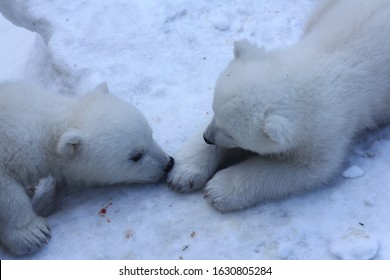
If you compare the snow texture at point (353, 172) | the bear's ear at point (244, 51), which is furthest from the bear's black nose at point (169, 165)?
the snow texture at point (353, 172)

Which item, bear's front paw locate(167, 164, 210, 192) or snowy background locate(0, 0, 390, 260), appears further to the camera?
bear's front paw locate(167, 164, 210, 192)

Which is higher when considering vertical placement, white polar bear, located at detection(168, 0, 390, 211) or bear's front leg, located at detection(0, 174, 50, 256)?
white polar bear, located at detection(168, 0, 390, 211)

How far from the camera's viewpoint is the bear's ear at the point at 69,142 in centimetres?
365

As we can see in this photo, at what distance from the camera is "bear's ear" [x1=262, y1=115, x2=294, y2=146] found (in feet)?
11.0

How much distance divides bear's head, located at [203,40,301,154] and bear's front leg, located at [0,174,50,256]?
1.35 meters

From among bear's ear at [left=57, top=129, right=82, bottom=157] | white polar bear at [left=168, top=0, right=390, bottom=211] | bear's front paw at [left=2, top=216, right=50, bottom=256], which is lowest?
bear's front paw at [left=2, top=216, right=50, bottom=256]

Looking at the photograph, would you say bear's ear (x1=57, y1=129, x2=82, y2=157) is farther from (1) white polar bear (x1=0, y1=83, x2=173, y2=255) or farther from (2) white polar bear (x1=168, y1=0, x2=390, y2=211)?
(2) white polar bear (x1=168, y1=0, x2=390, y2=211)

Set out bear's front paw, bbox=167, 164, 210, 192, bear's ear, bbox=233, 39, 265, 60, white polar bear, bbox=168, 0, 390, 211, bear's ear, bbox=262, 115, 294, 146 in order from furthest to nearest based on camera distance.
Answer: bear's front paw, bbox=167, 164, 210, 192, bear's ear, bbox=233, 39, 265, 60, white polar bear, bbox=168, 0, 390, 211, bear's ear, bbox=262, 115, 294, 146

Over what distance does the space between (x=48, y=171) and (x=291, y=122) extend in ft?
5.58

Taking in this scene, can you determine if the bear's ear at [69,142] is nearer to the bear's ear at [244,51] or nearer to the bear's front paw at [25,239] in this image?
the bear's front paw at [25,239]

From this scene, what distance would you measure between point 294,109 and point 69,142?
1429mm

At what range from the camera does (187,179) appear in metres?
3.93

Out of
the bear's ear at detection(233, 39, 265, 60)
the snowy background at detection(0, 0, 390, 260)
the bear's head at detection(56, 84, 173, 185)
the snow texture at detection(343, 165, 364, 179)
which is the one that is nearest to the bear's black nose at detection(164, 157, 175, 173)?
the bear's head at detection(56, 84, 173, 185)

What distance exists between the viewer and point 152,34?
17.5 ft
